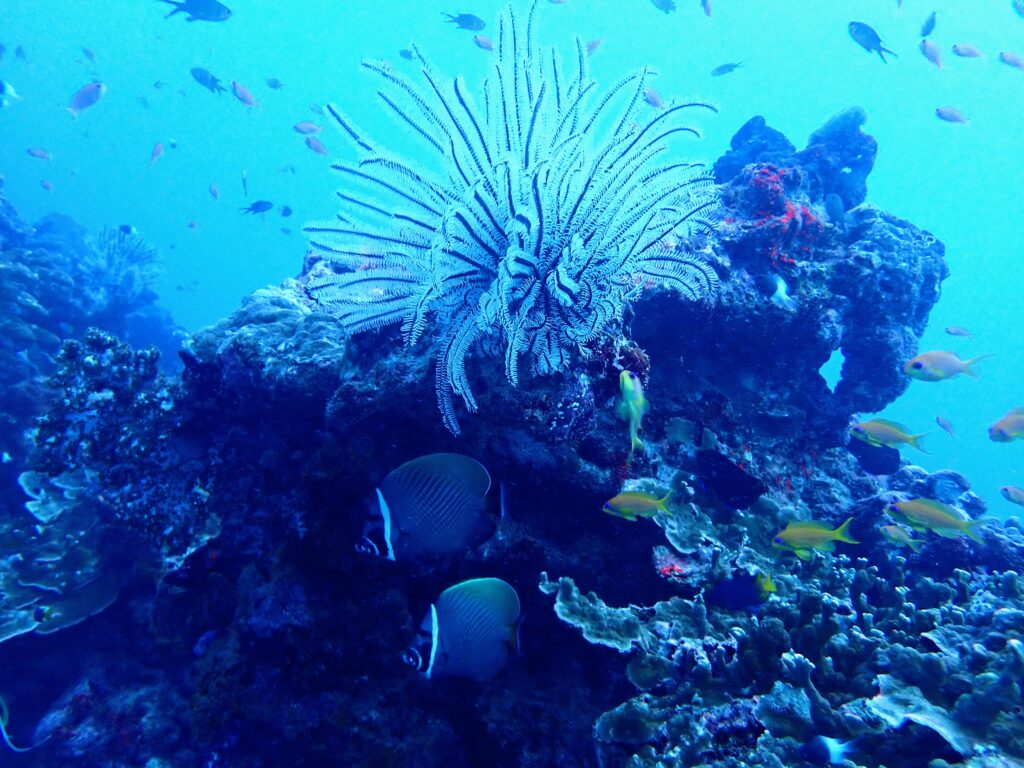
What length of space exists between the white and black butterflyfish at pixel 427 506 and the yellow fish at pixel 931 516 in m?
4.29

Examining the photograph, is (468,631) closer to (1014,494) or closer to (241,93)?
(1014,494)

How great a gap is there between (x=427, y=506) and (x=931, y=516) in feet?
15.8

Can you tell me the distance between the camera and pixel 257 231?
122312 millimetres

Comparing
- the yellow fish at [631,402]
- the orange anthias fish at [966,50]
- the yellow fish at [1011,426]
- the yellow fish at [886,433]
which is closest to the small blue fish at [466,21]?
the orange anthias fish at [966,50]

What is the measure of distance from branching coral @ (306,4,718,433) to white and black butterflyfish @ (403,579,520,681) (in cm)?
109

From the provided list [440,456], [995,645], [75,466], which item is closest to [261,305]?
[75,466]

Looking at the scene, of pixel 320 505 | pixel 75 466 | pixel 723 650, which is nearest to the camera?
pixel 723 650

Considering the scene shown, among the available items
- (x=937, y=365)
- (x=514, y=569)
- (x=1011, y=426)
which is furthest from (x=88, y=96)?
(x=1011, y=426)

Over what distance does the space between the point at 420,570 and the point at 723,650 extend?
84.8 inches

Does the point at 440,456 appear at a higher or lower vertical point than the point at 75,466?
higher

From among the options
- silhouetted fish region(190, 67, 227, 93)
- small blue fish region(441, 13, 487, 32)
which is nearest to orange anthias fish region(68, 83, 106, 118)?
silhouetted fish region(190, 67, 227, 93)

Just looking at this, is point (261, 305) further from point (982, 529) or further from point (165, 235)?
point (165, 235)

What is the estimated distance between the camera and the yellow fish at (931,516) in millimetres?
4715

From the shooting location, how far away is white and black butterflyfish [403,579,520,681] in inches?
110
